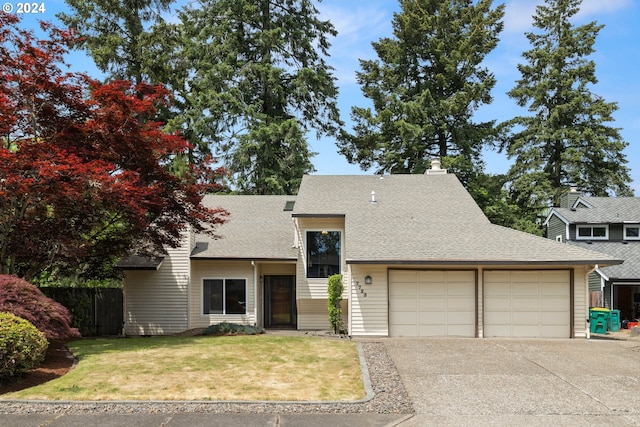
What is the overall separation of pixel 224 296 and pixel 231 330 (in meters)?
2.23

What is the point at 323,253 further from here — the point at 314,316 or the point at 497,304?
the point at 497,304

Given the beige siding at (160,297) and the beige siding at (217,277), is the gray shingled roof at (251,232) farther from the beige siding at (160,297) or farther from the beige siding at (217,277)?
the beige siding at (160,297)

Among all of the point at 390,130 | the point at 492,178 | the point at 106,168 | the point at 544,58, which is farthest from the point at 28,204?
the point at 544,58

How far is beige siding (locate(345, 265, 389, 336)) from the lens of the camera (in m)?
15.7

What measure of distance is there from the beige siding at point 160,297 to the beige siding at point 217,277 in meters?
0.40

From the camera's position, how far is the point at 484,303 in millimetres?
16000

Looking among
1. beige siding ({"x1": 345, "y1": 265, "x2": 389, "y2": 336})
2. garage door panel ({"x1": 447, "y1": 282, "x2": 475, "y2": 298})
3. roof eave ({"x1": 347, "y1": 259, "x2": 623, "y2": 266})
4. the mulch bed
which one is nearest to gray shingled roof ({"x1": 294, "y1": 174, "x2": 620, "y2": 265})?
roof eave ({"x1": 347, "y1": 259, "x2": 623, "y2": 266})

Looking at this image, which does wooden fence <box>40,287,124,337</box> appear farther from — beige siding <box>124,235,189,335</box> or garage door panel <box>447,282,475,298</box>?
garage door panel <box>447,282,475,298</box>

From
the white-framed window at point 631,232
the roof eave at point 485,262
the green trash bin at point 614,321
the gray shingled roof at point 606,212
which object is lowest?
the green trash bin at point 614,321

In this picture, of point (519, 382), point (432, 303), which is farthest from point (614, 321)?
point (519, 382)

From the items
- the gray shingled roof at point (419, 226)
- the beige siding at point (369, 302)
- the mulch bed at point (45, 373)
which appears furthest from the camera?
the beige siding at point (369, 302)

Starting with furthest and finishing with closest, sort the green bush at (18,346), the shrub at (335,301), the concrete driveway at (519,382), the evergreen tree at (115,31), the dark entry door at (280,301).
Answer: the evergreen tree at (115,31) < the dark entry door at (280,301) < the shrub at (335,301) < the green bush at (18,346) < the concrete driveway at (519,382)

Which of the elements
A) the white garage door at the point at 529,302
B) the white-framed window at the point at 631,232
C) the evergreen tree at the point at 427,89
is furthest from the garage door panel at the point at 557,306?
the evergreen tree at the point at 427,89

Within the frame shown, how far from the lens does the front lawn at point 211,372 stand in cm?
891
